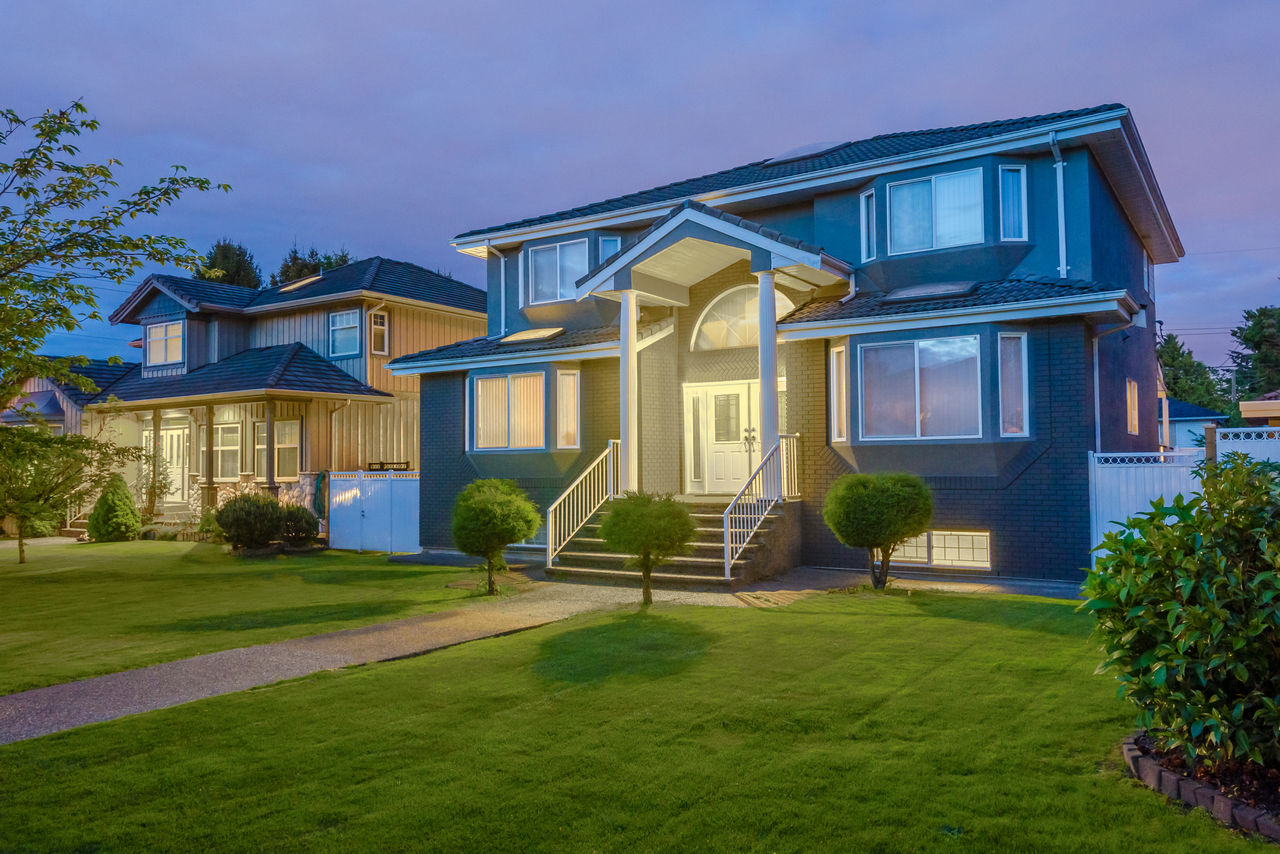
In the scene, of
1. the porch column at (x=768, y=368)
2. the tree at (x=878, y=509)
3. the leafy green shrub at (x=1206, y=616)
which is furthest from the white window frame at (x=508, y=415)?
the leafy green shrub at (x=1206, y=616)

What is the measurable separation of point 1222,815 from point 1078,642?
4270 millimetres

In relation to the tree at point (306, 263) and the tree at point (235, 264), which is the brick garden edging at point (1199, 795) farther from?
the tree at point (235, 264)

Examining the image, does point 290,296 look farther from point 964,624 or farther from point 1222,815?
point 1222,815

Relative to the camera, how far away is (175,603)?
12.7 meters

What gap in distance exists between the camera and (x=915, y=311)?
1345 cm

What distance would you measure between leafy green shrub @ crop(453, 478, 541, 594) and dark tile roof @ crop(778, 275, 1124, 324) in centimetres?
560

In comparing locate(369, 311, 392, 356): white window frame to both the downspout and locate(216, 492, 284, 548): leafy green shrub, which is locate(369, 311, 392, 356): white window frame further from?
the downspout

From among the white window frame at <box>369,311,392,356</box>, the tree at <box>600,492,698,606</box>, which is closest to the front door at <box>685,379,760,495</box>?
the tree at <box>600,492,698,606</box>

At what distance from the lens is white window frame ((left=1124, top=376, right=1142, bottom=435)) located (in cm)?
1659

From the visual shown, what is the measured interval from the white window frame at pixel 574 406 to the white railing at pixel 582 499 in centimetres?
95

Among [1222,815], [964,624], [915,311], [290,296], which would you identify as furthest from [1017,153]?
[290,296]

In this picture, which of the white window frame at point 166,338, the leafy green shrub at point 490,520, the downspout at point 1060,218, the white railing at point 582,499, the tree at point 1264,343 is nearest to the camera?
the leafy green shrub at point 490,520

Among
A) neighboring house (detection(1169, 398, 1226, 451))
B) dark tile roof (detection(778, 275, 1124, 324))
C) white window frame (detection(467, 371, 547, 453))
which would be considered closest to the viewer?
dark tile roof (detection(778, 275, 1124, 324))

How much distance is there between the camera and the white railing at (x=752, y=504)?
1279 cm
